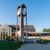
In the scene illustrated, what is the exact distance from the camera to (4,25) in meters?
40.2

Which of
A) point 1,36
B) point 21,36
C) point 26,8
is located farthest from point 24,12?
point 1,36

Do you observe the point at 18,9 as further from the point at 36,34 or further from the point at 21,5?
the point at 36,34

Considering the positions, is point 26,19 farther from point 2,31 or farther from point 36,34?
point 36,34

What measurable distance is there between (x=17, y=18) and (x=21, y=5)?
295 cm

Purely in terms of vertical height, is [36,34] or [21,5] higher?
[21,5]

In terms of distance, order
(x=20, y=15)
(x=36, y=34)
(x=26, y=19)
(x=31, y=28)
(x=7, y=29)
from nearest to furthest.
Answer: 1. (x=20, y=15)
2. (x=26, y=19)
3. (x=7, y=29)
4. (x=36, y=34)
5. (x=31, y=28)

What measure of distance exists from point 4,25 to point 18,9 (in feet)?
22.6

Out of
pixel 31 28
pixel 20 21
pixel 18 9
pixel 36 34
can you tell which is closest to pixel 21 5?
pixel 18 9

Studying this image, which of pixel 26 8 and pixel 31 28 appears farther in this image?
pixel 31 28

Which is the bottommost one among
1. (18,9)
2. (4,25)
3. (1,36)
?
(1,36)

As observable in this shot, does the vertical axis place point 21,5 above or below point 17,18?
above

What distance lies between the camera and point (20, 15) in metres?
34.1

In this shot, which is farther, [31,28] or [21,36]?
[31,28]

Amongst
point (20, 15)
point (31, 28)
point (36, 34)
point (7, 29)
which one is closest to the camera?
point (20, 15)
